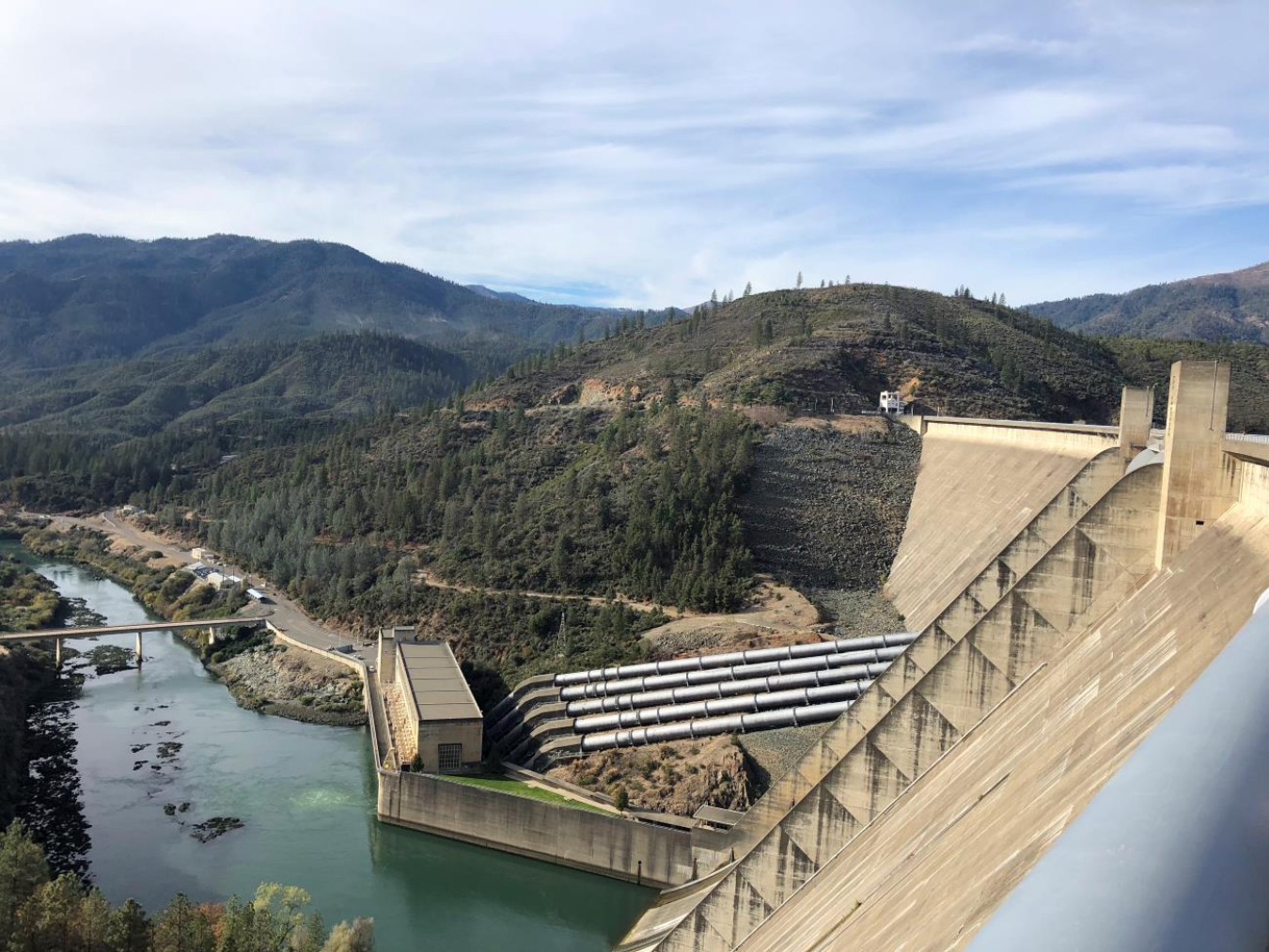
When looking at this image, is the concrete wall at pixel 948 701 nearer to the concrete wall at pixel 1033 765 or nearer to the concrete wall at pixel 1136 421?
the concrete wall at pixel 1033 765

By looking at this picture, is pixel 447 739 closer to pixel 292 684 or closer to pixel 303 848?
pixel 303 848

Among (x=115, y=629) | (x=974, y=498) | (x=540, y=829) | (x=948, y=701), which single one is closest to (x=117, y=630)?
(x=115, y=629)

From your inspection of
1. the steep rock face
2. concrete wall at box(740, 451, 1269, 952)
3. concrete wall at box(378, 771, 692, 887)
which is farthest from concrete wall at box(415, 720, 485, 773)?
concrete wall at box(740, 451, 1269, 952)

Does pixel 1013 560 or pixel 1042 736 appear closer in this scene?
pixel 1042 736

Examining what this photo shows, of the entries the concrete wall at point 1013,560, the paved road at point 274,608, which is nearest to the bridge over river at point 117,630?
the paved road at point 274,608

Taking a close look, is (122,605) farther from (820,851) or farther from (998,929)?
(998,929)

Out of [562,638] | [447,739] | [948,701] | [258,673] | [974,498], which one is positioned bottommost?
[258,673]

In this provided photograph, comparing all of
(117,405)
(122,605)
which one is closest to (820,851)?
(122,605)
